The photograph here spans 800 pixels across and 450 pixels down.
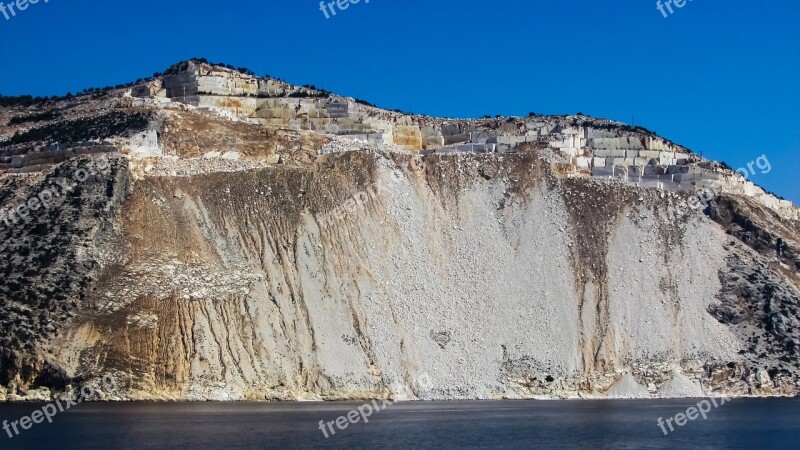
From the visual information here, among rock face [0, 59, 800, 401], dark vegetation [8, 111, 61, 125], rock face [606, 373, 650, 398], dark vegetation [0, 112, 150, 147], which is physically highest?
dark vegetation [8, 111, 61, 125]

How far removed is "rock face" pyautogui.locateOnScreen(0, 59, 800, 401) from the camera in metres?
76.3

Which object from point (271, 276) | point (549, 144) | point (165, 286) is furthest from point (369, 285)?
point (549, 144)

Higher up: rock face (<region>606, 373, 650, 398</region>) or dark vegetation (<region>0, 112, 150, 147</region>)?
dark vegetation (<region>0, 112, 150, 147</region>)

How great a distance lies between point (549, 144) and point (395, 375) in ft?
109

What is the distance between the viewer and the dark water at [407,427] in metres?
59.5

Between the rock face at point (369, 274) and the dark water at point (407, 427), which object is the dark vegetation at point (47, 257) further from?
the dark water at point (407, 427)

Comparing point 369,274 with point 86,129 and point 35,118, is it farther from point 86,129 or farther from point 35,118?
point 35,118

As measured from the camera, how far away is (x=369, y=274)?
3339 inches

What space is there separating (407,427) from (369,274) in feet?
62.7

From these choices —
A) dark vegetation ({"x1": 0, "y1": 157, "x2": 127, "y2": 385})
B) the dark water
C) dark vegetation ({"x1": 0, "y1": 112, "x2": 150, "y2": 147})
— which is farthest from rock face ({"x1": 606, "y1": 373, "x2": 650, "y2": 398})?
dark vegetation ({"x1": 0, "y1": 112, "x2": 150, "y2": 147})

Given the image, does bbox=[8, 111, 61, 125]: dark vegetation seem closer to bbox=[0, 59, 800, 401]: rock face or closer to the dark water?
bbox=[0, 59, 800, 401]: rock face

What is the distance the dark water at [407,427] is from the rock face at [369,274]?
9.04 feet

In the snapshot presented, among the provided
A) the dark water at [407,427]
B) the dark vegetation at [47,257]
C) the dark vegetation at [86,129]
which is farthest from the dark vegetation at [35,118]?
the dark water at [407,427]

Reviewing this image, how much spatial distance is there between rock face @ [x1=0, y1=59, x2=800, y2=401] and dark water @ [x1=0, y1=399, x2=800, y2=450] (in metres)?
2.75
